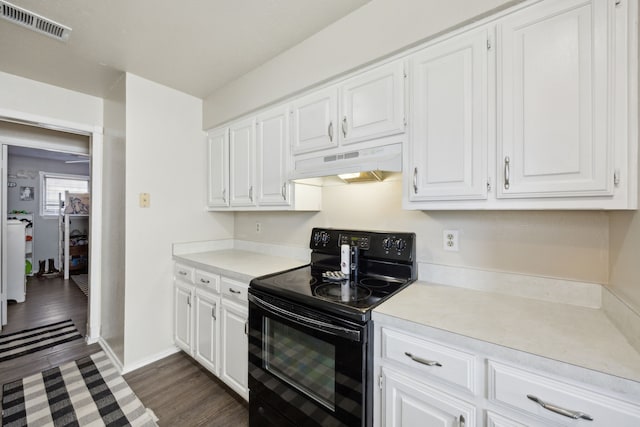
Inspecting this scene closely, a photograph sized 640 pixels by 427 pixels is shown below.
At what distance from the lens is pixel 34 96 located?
2371 mm

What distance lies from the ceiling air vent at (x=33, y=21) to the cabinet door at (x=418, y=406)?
2.62 meters

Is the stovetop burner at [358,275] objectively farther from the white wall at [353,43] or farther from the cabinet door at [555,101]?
the white wall at [353,43]

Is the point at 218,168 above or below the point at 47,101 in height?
below

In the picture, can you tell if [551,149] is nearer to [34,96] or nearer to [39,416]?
[39,416]

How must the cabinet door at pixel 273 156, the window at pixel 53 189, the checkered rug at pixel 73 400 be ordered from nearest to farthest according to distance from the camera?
1. the checkered rug at pixel 73 400
2. the cabinet door at pixel 273 156
3. the window at pixel 53 189

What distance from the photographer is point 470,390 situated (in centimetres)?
92

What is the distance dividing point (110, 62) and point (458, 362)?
9.50 feet

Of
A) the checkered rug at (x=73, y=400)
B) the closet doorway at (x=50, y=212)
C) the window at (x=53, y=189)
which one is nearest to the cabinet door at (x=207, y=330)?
the checkered rug at (x=73, y=400)

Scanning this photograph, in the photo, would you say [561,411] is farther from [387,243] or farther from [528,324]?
[387,243]

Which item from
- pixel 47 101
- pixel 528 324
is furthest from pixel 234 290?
pixel 47 101

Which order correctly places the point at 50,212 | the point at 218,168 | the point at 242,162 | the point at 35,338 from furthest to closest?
the point at 50,212 < the point at 35,338 < the point at 218,168 < the point at 242,162

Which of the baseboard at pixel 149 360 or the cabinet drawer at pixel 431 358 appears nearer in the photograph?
the cabinet drawer at pixel 431 358

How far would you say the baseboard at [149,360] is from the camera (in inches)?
87.6

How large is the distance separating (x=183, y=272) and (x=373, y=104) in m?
2.03
